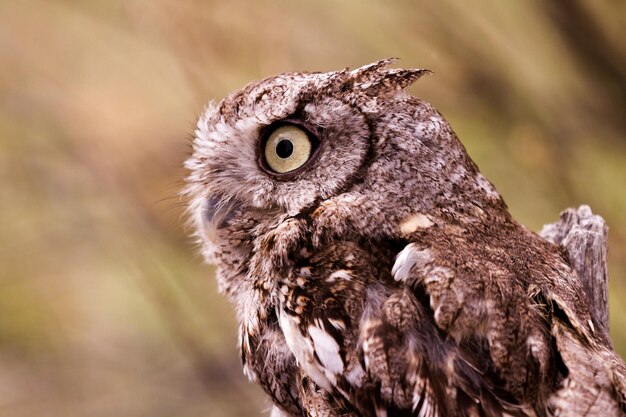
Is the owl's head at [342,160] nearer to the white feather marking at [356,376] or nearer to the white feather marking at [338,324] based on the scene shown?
the white feather marking at [338,324]

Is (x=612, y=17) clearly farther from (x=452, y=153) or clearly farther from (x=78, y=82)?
(x=78, y=82)

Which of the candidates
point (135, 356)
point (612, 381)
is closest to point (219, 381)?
point (135, 356)

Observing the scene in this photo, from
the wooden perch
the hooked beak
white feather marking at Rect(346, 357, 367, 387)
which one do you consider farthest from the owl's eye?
the wooden perch

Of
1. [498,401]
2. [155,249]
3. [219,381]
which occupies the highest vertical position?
[155,249]

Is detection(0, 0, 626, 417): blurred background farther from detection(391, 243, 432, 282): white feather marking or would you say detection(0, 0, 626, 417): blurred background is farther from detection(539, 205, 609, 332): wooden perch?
detection(391, 243, 432, 282): white feather marking

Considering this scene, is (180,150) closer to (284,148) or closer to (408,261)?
(284,148)
